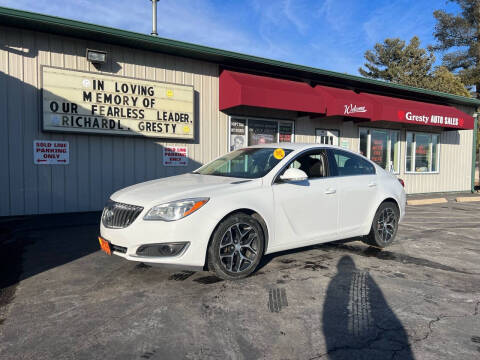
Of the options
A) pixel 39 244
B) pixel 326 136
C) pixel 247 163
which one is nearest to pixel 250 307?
pixel 247 163

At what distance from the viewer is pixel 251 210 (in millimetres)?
4082

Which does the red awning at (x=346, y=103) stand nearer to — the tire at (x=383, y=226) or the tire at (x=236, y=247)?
the tire at (x=383, y=226)

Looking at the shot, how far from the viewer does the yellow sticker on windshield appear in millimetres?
4684

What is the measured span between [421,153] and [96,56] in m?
13.1

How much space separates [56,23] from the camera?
7613 mm

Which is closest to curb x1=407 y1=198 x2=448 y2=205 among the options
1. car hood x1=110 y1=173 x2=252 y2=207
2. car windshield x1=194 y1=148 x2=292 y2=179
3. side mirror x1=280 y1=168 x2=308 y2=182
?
car windshield x1=194 y1=148 x2=292 y2=179

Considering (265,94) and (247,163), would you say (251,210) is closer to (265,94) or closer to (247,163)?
(247,163)

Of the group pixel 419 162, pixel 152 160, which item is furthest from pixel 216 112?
pixel 419 162

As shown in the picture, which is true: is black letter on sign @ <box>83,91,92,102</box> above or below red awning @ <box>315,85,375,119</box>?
below

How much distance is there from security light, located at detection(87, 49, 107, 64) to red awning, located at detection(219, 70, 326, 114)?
3.22m

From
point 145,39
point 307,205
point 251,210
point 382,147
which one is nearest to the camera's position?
point 251,210

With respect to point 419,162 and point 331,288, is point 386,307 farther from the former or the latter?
point 419,162

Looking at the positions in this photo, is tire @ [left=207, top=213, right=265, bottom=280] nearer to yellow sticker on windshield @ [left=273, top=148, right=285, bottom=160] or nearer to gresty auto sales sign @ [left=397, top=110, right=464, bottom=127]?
yellow sticker on windshield @ [left=273, top=148, right=285, bottom=160]

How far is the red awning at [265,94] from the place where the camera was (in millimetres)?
9547
